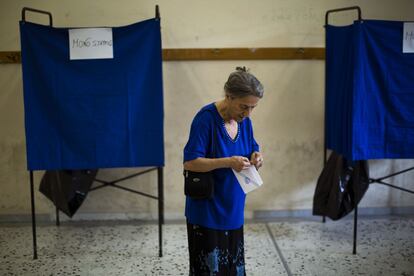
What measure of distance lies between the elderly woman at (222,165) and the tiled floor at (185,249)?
0.77 m

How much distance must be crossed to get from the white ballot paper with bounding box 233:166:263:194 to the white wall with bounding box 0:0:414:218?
5.12 ft

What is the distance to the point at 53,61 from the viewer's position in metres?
2.26


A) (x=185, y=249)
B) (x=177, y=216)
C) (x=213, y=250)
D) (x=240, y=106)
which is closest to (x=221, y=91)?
(x=177, y=216)

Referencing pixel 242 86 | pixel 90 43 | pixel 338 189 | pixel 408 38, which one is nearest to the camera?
pixel 242 86

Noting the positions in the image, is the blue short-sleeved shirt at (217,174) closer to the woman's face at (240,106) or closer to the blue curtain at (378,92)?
the woman's face at (240,106)

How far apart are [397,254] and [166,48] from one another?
2.19 metres

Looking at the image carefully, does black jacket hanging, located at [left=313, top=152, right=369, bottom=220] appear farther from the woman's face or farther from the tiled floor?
the woman's face

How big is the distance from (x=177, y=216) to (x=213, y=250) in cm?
162

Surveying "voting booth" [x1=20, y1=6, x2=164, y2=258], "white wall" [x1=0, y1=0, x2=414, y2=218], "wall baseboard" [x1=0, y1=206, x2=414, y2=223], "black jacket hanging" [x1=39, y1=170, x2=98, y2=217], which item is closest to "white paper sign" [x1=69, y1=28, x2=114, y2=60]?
"voting booth" [x1=20, y1=6, x2=164, y2=258]

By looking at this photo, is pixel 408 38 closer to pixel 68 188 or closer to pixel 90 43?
pixel 90 43

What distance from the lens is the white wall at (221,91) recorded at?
2912mm

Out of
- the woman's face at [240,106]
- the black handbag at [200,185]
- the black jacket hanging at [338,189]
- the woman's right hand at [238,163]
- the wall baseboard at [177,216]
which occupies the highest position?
the woman's face at [240,106]

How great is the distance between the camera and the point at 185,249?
2.59 metres

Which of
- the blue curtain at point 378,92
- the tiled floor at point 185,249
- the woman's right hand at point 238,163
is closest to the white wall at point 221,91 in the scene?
the tiled floor at point 185,249
